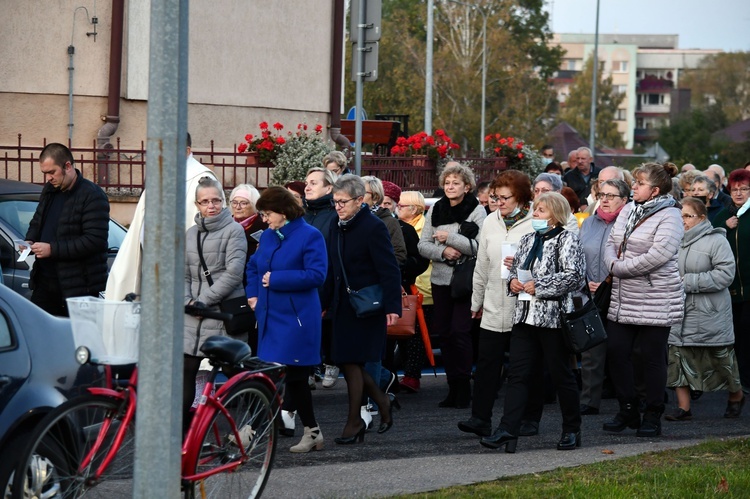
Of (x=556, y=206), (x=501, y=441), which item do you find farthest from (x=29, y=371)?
(x=556, y=206)

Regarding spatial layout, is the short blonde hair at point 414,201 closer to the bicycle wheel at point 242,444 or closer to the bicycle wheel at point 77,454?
the bicycle wheel at point 242,444

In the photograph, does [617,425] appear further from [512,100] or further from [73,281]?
[512,100]

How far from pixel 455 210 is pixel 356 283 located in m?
2.07

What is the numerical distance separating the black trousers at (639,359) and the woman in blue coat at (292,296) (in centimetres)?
250

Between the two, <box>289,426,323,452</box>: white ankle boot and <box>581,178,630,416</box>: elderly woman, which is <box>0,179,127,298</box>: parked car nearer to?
<box>289,426,323,452</box>: white ankle boot

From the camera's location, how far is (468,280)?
10602 millimetres

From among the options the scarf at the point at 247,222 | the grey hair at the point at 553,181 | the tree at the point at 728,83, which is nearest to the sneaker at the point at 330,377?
the scarf at the point at 247,222

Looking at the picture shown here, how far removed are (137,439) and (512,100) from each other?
180 feet

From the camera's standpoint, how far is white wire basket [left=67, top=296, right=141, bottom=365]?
564 cm

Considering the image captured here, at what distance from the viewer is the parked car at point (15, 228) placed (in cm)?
1104

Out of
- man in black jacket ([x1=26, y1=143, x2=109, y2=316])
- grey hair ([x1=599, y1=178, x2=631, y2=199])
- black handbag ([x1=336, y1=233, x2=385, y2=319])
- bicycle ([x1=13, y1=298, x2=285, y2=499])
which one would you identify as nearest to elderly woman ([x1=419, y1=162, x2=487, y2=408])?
grey hair ([x1=599, y1=178, x2=631, y2=199])

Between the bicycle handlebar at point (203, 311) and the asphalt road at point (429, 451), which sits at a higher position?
the bicycle handlebar at point (203, 311)

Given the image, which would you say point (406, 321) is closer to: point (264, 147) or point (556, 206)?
point (556, 206)

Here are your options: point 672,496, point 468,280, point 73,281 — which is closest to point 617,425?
point 468,280
